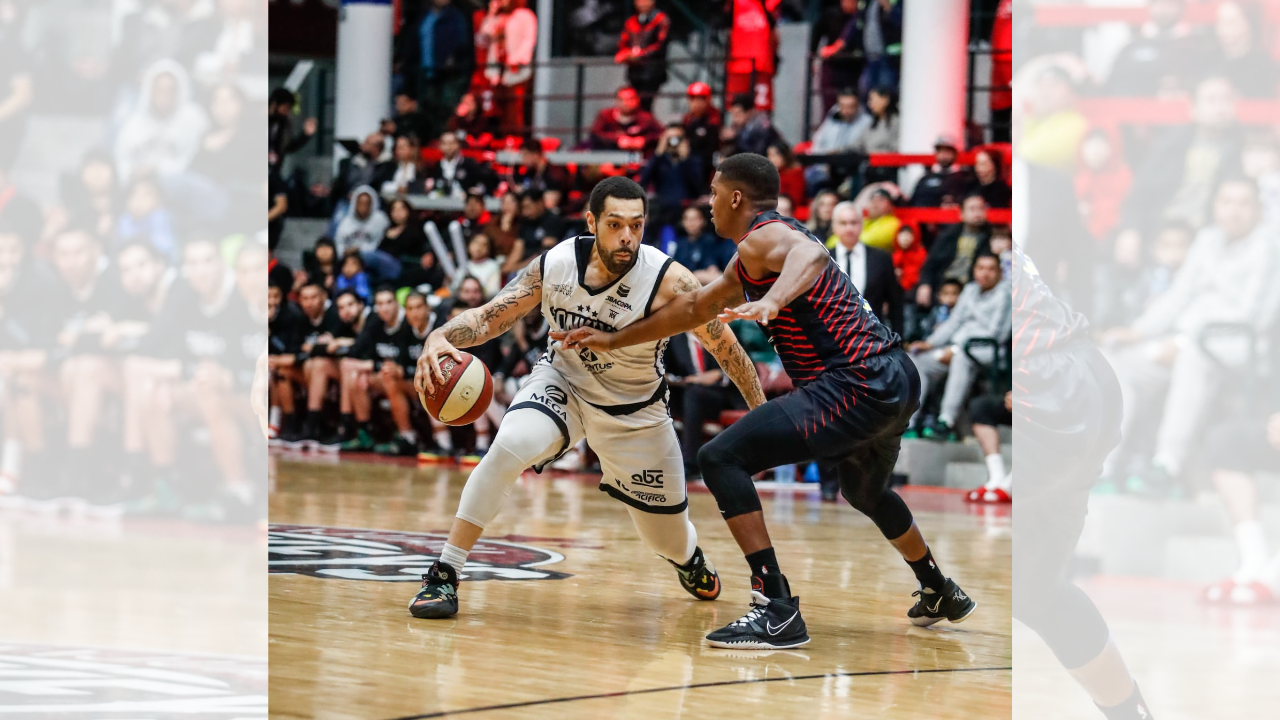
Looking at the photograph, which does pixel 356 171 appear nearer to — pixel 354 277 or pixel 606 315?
pixel 354 277

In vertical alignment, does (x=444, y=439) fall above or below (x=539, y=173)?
below

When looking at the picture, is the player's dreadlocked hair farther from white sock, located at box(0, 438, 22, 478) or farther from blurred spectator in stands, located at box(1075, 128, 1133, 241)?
white sock, located at box(0, 438, 22, 478)

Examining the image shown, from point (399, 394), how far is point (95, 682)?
393 inches

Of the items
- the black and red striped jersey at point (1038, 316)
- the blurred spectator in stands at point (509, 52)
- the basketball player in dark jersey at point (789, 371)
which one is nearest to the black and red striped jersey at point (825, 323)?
the basketball player in dark jersey at point (789, 371)

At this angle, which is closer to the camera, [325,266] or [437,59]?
[325,266]

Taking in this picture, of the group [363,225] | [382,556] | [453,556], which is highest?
[363,225]

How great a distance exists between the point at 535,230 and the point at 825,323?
8512mm

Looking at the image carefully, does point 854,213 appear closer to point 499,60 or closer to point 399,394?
point 399,394

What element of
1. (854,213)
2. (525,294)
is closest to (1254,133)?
(525,294)

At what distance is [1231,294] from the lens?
343 centimetres

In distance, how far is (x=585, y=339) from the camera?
549 centimetres

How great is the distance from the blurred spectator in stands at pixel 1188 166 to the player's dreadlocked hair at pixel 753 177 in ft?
6.17

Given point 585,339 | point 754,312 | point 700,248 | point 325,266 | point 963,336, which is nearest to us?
point 754,312

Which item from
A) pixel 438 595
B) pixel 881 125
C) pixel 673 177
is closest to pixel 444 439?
pixel 673 177
